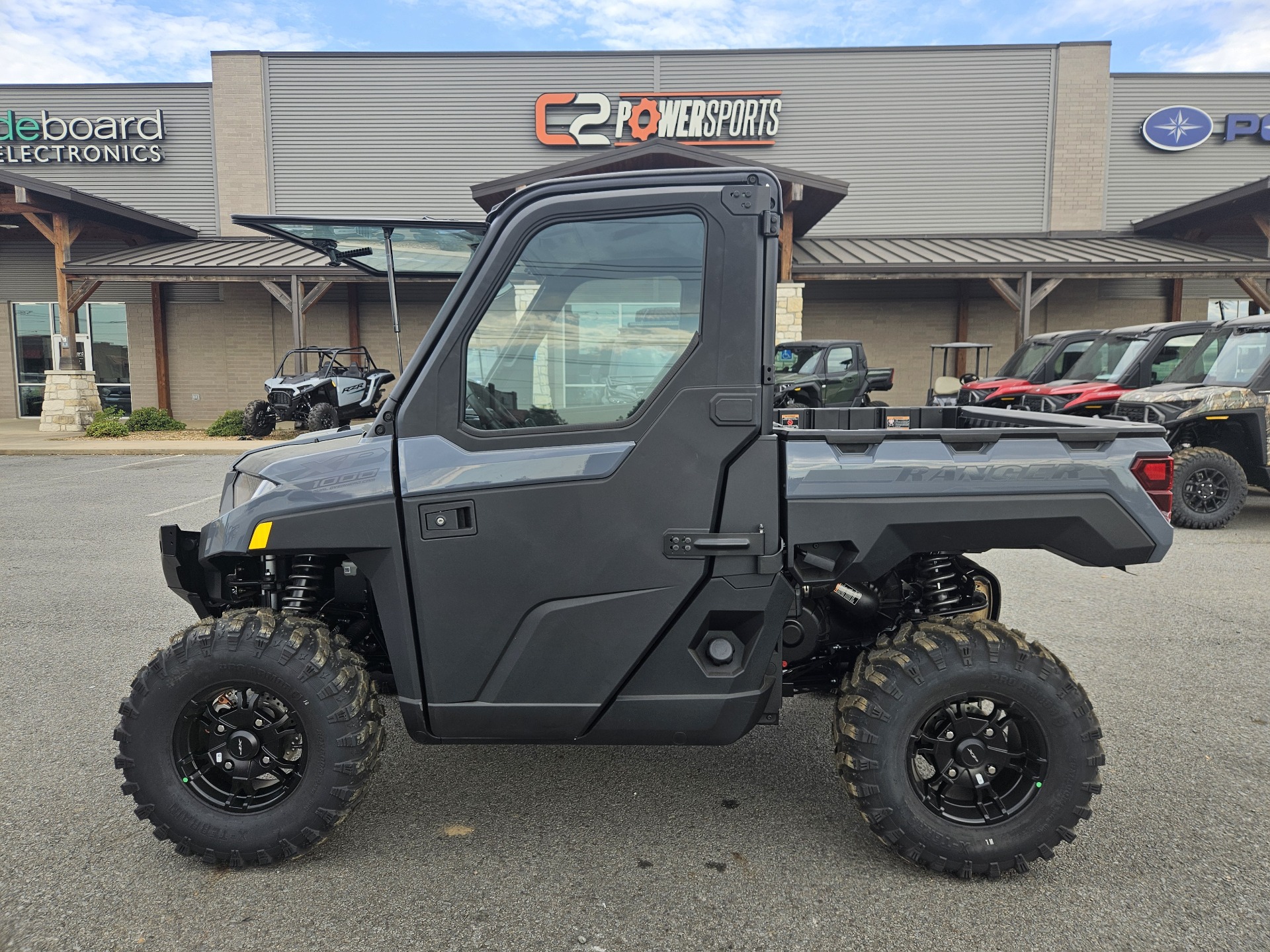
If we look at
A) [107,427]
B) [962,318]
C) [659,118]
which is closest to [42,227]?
[107,427]

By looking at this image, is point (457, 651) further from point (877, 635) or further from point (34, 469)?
point (34, 469)

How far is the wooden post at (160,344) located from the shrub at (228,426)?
5414 mm

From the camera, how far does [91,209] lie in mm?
19203

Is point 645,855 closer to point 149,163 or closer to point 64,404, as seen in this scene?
point 64,404

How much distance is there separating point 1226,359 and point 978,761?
27.4 feet

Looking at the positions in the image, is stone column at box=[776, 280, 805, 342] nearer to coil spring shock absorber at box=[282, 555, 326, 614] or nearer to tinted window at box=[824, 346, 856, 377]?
tinted window at box=[824, 346, 856, 377]

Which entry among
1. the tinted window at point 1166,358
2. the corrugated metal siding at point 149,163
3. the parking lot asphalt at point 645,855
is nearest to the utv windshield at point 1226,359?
the tinted window at point 1166,358

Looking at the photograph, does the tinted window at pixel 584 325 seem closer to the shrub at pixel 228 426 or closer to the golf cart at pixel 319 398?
the golf cart at pixel 319 398

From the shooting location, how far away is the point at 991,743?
2756 mm

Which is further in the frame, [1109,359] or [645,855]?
[1109,359]

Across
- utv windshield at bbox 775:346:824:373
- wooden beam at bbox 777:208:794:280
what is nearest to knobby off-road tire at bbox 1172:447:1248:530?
utv windshield at bbox 775:346:824:373

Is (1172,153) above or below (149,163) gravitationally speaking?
above

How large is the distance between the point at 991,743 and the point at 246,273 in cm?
2014

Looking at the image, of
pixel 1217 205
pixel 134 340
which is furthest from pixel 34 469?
pixel 1217 205
